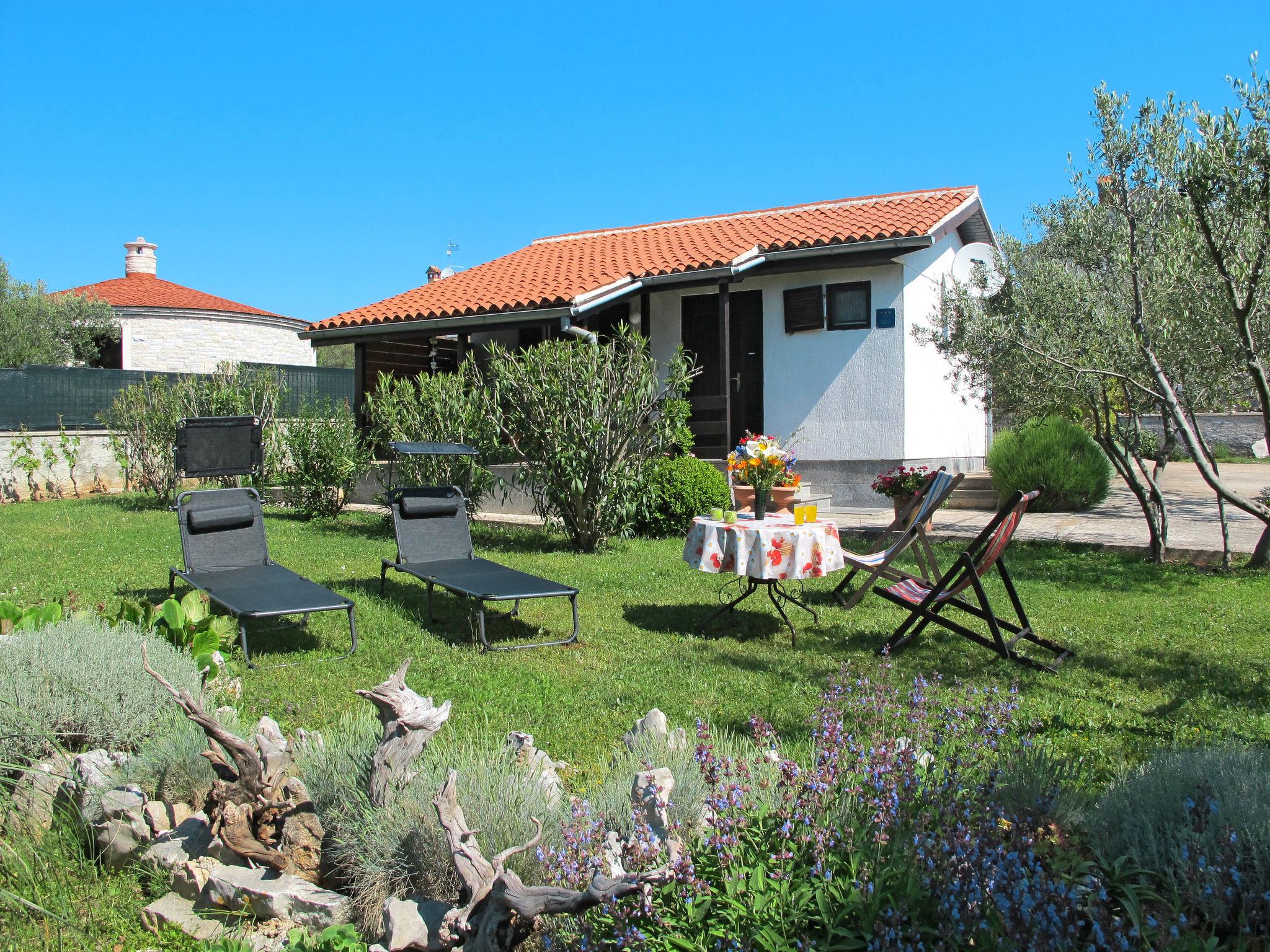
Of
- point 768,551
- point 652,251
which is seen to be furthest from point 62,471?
point 768,551

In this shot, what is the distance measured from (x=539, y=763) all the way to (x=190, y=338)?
29798mm

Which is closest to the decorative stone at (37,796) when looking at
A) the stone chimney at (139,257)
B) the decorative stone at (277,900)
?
the decorative stone at (277,900)

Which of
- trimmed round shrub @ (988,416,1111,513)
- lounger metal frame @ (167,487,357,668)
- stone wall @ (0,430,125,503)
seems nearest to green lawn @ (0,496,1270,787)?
lounger metal frame @ (167,487,357,668)

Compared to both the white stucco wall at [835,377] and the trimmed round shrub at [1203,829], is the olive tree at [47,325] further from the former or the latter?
the trimmed round shrub at [1203,829]

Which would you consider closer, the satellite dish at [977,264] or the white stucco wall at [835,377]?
the satellite dish at [977,264]

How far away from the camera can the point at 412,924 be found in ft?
7.97

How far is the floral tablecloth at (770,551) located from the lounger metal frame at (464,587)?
3.37 ft

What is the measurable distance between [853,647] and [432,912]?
3989 millimetres

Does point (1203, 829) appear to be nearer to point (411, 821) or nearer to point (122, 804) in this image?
point (411, 821)

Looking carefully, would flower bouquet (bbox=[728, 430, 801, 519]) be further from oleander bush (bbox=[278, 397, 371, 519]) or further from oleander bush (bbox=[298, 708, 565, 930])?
oleander bush (bbox=[278, 397, 371, 519])

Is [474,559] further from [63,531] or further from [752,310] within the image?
[752,310]

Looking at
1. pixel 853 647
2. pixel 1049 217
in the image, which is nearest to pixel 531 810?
pixel 853 647

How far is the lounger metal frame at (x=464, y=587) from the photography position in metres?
5.74

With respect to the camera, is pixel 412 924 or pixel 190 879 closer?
pixel 412 924
